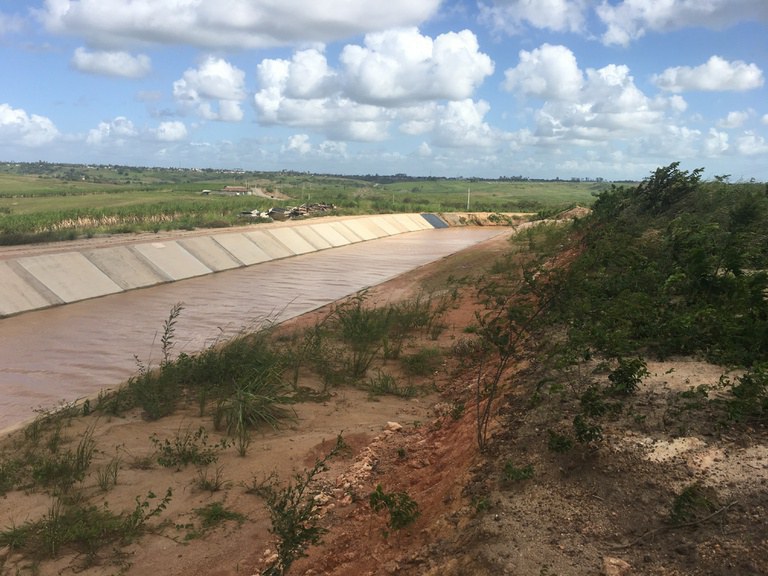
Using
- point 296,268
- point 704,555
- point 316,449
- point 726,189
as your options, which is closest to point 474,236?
point 296,268

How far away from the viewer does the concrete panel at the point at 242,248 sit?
84.8ft

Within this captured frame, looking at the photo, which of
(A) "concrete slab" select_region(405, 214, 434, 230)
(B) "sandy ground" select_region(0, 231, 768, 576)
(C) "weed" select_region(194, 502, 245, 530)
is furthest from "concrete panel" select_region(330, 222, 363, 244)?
(C) "weed" select_region(194, 502, 245, 530)

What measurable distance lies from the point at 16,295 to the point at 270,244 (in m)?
14.5

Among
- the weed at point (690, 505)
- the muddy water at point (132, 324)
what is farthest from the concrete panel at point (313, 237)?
the weed at point (690, 505)

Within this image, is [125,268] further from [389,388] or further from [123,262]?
[389,388]

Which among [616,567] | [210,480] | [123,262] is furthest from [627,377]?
[123,262]

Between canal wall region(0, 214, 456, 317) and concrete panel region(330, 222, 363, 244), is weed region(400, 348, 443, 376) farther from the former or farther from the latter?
concrete panel region(330, 222, 363, 244)

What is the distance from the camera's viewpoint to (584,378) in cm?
573

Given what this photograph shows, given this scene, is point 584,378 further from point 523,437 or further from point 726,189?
point 726,189

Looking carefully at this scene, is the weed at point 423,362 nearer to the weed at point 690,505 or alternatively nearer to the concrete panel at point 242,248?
the weed at point 690,505

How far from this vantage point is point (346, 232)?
130 ft

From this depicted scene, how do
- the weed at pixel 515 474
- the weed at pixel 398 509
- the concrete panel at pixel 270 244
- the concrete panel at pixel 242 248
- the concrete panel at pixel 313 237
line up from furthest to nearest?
the concrete panel at pixel 313 237
the concrete panel at pixel 270 244
the concrete panel at pixel 242 248
the weed at pixel 398 509
the weed at pixel 515 474

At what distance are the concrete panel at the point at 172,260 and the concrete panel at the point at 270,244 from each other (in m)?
5.53

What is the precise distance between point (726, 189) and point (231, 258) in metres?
18.4
